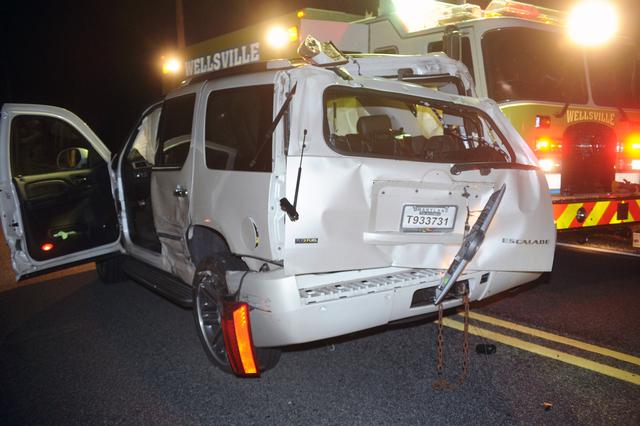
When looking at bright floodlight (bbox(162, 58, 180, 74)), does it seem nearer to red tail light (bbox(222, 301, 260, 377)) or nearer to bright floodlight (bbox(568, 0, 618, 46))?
bright floodlight (bbox(568, 0, 618, 46))

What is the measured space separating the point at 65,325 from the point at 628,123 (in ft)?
21.5

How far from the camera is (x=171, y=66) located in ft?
32.3

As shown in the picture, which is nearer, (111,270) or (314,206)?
(314,206)

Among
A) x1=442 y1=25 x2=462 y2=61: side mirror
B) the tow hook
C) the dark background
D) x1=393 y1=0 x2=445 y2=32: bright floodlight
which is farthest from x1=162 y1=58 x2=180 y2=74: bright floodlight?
the dark background

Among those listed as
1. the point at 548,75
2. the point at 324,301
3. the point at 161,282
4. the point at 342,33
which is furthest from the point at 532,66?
the point at 161,282

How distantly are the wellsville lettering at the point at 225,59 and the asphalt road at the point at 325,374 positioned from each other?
4.07 metres

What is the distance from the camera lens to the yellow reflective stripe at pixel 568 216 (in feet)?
18.0

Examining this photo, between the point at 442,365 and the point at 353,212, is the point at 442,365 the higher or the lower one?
the lower one

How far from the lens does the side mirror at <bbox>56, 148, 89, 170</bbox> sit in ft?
16.9

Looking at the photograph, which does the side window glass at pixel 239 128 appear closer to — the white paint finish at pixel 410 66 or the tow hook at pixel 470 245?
the white paint finish at pixel 410 66

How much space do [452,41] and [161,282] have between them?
12.4ft

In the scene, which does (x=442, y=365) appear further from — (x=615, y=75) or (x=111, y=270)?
(x=615, y=75)

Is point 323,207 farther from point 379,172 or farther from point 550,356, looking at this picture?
point 550,356

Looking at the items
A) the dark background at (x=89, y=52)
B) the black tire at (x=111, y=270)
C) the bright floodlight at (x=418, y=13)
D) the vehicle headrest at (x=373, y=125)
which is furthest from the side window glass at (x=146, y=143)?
the dark background at (x=89, y=52)
